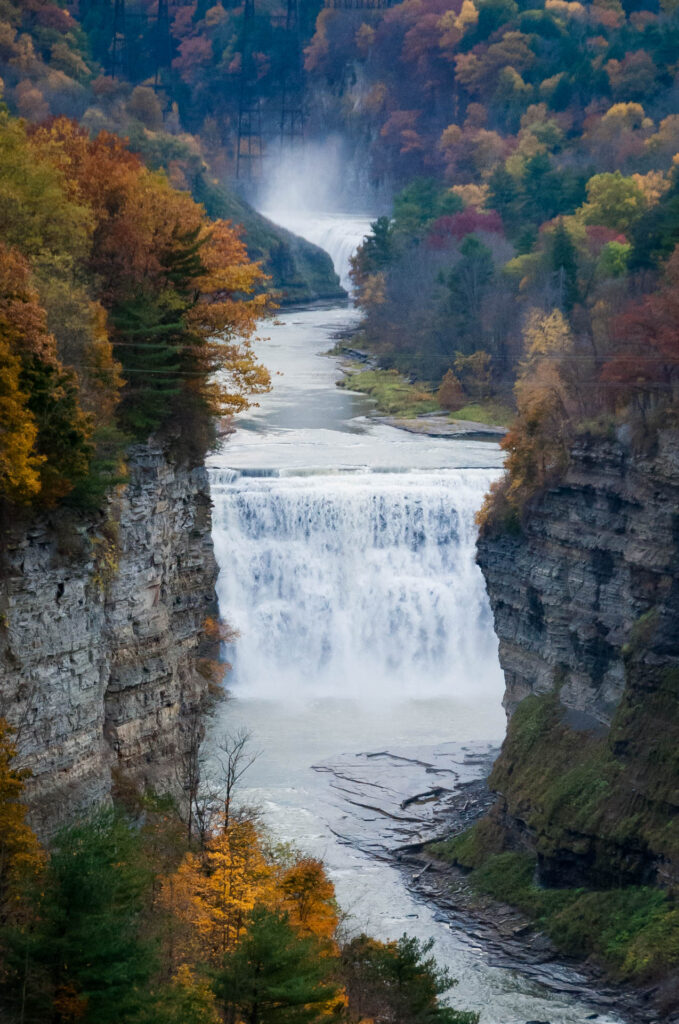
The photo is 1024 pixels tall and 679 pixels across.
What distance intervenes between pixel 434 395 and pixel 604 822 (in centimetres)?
4910

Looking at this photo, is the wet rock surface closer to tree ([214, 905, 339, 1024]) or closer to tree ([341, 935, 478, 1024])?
tree ([341, 935, 478, 1024])

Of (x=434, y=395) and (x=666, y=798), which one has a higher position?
(x=434, y=395)

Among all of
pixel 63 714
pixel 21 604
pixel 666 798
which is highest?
pixel 21 604

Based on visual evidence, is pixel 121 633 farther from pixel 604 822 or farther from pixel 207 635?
pixel 207 635

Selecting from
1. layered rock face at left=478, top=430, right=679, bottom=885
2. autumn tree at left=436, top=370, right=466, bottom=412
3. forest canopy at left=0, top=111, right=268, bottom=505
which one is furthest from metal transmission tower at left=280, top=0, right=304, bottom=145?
forest canopy at left=0, top=111, right=268, bottom=505

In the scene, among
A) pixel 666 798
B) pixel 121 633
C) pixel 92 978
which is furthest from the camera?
pixel 666 798

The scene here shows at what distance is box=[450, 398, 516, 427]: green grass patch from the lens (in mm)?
85750

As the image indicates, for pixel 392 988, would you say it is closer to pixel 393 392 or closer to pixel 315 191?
pixel 393 392

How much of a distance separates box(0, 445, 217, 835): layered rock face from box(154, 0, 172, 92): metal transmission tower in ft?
429

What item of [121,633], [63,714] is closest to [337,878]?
[121,633]

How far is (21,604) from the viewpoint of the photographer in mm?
30109

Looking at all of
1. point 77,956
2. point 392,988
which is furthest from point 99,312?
point 392,988

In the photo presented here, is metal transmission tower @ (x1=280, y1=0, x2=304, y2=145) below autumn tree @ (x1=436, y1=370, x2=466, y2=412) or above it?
above

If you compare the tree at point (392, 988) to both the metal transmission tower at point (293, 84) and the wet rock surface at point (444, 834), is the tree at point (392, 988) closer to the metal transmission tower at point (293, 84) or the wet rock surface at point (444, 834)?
the wet rock surface at point (444, 834)
